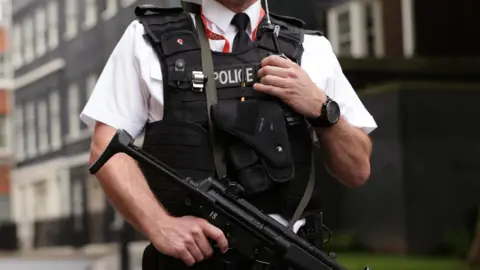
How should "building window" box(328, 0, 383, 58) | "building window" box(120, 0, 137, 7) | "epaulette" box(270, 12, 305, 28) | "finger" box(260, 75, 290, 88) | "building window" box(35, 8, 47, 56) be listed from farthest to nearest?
"building window" box(328, 0, 383, 58) → "building window" box(35, 8, 47, 56) → "building window" box(120, 0, 137, 7) → "epaulette" box(270, 12, 305, 28) → "finger" box(260, 75, 290, 88)

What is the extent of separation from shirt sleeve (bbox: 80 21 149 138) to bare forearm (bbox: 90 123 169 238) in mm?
29

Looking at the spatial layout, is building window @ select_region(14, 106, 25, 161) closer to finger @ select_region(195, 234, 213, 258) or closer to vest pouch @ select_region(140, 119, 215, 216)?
vest pouch @ select_region(140, 119, 215, 216)

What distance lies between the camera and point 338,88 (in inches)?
79.7

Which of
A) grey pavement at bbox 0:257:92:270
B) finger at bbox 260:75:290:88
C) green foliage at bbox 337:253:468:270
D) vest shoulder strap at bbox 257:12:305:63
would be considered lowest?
green foliage at bbox 337:253:468:270

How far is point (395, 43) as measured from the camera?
6.73 metres

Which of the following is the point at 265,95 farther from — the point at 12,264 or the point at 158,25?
the point at 12,264

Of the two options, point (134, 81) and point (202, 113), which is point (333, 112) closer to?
point (202, 113)

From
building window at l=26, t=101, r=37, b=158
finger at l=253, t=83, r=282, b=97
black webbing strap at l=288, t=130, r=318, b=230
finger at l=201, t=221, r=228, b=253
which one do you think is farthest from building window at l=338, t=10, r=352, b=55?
finger at l=201, t=221, r=228, b=253

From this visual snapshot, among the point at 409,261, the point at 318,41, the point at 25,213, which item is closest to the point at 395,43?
the point at 409,261

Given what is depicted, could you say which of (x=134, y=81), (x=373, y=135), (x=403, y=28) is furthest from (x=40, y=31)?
(x=403, y=28)

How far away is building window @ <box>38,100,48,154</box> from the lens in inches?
151

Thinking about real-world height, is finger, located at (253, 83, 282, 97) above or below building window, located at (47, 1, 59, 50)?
below

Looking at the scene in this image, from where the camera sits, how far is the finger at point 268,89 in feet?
6.02

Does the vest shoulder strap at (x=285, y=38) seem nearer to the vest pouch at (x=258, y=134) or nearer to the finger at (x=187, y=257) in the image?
the vest pouch at (x=258, y=134)
